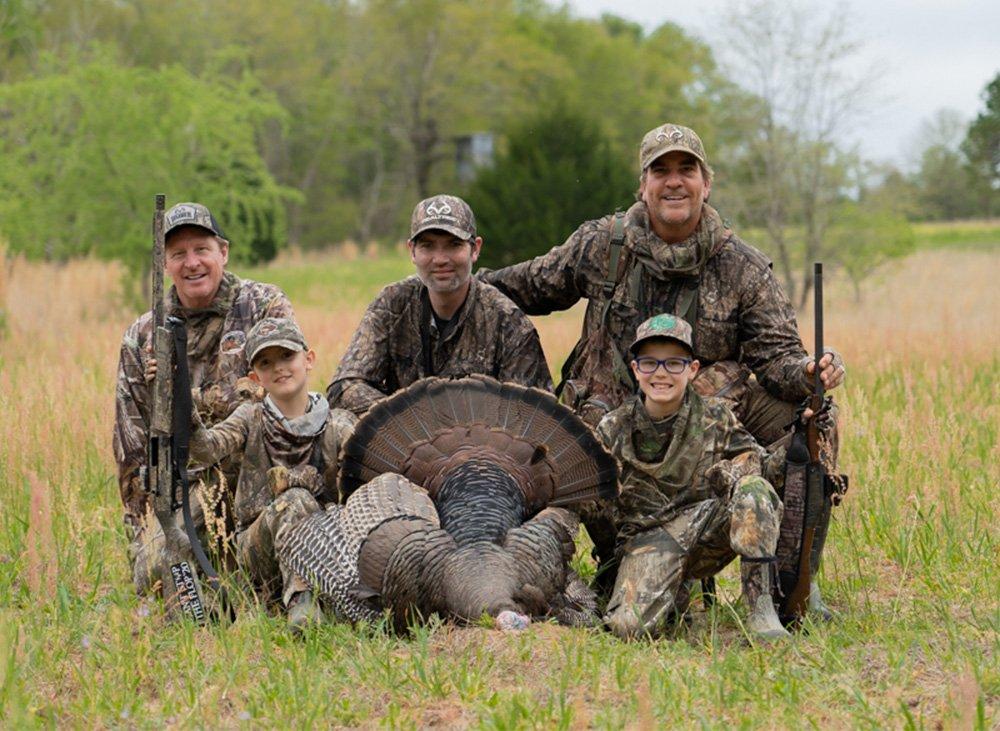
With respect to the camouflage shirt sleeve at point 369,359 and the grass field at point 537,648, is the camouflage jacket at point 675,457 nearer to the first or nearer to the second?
the grass field at point 537,648

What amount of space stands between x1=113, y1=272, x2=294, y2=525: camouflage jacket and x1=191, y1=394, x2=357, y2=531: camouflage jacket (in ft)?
2.61

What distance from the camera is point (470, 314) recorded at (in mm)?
6328

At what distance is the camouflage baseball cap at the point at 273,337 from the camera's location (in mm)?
5219

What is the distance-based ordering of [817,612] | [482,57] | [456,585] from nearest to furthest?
[456,585] < [817,612] < [482,57]

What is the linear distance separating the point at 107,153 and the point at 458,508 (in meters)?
15.5

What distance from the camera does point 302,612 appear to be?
5.00m

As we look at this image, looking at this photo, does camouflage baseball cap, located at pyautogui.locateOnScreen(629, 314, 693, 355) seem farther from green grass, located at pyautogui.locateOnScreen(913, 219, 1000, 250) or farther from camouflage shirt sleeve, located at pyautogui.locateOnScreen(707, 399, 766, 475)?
green grass, located at pyautogui.locateOnScreen(913, 219, 1000, 250)

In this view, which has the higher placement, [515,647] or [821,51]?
[821,51]

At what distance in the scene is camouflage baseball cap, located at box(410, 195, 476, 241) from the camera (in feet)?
19.7

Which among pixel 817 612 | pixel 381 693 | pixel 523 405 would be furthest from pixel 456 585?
pixel 817 612

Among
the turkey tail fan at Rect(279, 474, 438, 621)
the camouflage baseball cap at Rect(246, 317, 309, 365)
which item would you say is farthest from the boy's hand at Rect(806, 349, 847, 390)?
the camouflage baseball cap at Rect(246, 317, 309, 365)

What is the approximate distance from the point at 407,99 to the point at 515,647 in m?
55.7

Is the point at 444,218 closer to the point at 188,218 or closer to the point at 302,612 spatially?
the point at 188,218

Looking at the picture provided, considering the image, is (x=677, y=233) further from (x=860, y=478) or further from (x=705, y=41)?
(x=705, y=41)
